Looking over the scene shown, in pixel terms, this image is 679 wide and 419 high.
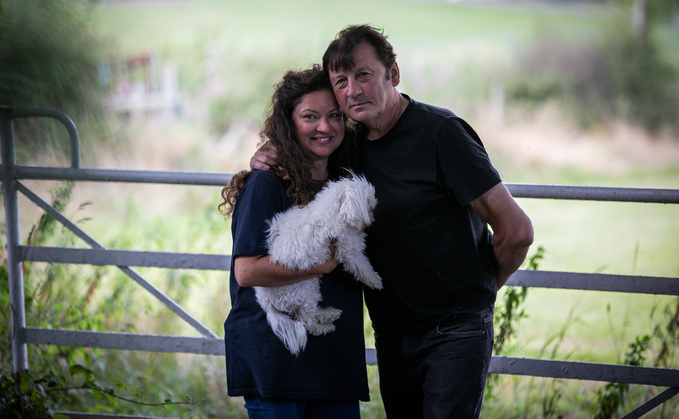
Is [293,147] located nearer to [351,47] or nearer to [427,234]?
[351,47]

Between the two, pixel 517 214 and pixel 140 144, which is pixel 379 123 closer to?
pixel 517 214

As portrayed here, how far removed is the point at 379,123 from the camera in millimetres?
2109

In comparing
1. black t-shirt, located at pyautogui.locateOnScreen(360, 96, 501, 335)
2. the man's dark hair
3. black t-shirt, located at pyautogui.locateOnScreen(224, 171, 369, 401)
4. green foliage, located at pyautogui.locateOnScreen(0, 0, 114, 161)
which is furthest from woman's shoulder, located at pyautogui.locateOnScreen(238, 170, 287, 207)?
green foliage, located at pyautogui.locateOnScreen(0, 0, 114, 161)

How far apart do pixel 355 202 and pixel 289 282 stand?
0.36 m

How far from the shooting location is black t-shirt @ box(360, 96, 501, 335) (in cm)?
199

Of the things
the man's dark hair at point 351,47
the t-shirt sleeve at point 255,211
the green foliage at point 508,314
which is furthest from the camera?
the green foliage at point 508,314

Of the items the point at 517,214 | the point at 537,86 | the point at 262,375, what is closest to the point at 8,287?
the point at 262,375

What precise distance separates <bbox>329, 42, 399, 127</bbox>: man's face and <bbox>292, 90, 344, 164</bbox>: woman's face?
0.18 feet

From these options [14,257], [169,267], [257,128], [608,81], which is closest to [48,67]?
[14,257]

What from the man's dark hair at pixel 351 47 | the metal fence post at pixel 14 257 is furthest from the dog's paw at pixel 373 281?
the metal fence post at pixel 14 257

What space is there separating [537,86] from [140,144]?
32.6 feet

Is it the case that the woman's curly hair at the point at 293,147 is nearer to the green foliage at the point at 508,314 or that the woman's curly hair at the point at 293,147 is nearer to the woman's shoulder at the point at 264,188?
the woman's shoulder at the point at 264,188

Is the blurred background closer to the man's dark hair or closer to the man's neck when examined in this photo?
the man's dark hair

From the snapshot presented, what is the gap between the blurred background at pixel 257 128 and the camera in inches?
144
